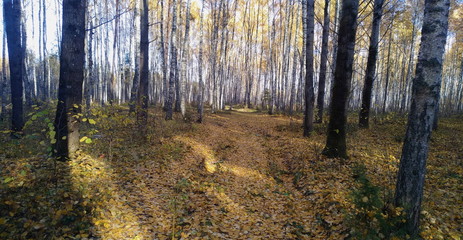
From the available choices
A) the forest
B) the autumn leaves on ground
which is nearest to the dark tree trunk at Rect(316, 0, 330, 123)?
the forest

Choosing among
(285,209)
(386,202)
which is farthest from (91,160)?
(386,202)

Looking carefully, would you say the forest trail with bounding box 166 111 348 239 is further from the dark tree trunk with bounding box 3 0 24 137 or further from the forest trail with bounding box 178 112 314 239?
the dark tree trunk with bounding box 3 0 24 137

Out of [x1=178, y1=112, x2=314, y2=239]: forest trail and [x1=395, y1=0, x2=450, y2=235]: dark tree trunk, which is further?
[x1=178, y1=112, x2=314, y2=239]: forest trail

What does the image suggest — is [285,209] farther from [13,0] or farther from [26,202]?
[13,0]

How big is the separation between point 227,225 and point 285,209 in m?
1.49

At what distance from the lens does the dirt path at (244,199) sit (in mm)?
4426

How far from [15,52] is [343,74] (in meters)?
11.6

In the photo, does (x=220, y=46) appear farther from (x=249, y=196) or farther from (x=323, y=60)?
(x=249, y=196)

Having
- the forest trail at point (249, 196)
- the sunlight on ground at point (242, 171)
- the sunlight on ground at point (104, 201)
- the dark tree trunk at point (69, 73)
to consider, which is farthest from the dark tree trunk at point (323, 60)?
the sunlight on ground at point (104, 201)

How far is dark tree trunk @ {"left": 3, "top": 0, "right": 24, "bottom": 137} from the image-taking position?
8203mm

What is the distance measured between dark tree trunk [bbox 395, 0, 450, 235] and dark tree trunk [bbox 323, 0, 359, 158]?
332 cm

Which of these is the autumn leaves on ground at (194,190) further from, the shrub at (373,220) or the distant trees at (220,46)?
the distant trees at (220,46)

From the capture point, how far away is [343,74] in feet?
22.6

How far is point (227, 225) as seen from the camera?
4594mm
